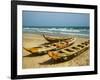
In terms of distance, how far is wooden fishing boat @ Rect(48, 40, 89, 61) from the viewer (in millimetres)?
1915

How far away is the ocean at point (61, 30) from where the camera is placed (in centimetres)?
185

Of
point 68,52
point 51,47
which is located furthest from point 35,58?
point 68,52

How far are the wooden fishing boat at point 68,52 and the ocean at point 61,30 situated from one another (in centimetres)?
10

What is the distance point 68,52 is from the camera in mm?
1968

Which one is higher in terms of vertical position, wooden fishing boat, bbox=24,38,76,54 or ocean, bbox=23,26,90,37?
ocean, bbox=23,26,90,37

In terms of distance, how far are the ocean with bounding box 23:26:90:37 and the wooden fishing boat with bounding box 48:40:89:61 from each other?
0.34 ft

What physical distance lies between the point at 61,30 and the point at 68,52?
22 centimetres

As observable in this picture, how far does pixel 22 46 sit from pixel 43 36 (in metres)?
0.21

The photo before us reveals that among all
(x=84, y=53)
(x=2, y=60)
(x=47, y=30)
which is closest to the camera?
(x=2, y=60)

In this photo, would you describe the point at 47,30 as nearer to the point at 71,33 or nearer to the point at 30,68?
the point at 71,33

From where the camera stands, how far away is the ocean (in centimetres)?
185

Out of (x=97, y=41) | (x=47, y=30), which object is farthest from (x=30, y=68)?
(x=97, y=41)

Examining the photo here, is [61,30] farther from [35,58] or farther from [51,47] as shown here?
[35,58]

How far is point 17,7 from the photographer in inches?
70.4
